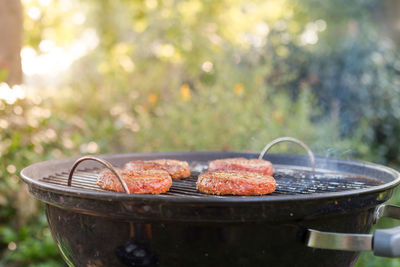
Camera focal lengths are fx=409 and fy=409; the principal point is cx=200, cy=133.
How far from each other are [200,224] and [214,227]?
0.05 m

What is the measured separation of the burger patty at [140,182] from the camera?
1763mm

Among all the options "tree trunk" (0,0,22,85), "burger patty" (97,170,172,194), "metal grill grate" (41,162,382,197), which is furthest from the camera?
"tree trunk" (0,0,22,85)

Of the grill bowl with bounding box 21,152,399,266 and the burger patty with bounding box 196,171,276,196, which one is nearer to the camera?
the grill bowl with bounding box 21,152,399,266

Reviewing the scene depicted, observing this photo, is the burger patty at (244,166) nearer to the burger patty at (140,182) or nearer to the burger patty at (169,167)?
the burger patty at (169,167)

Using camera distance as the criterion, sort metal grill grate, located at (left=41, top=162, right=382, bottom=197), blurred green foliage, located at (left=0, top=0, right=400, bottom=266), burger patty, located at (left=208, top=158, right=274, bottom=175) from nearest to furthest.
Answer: metal grill grate, located at (left=41, top=162, right=382, bottom=197), burger patty, located at (left=208, top=158, right=274, bottom=175), blurred green foliage, located at (left=0, top=0, right=400, bottom=266)

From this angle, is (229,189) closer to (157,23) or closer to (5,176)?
(5,176)

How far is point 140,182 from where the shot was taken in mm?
1768

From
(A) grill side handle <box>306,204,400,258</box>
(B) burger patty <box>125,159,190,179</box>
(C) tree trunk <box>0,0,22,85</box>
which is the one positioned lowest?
(A) grill side handle <box>306,204,400,258</box>

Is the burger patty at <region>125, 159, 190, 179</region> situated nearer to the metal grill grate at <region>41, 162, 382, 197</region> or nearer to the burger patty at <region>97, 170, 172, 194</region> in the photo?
the metal grill grate at <region>41, 162, 382, 197</region>

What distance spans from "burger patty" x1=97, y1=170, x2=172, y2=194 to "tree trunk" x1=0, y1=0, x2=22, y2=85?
10.8ft

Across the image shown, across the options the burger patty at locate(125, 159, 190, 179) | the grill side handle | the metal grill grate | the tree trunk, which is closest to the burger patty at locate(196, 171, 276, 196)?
the metal grill grate

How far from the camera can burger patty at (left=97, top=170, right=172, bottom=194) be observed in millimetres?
1763

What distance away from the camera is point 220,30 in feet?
27.1

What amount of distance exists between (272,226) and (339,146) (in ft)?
9.69
